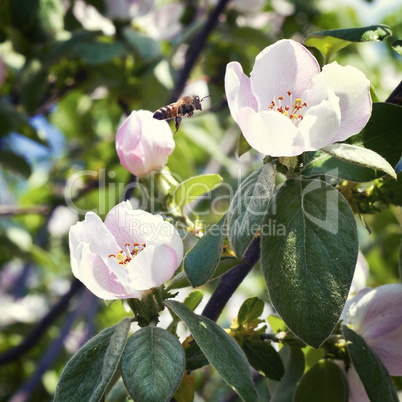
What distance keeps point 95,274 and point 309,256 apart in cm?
Answer: 24

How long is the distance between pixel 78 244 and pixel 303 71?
0.36 metres

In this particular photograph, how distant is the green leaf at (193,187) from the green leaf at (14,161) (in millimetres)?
1072

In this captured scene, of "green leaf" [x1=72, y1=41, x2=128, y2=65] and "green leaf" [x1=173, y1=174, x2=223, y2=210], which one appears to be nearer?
"green leaf" [x1=173, y1=174, x2=223, y2=210]

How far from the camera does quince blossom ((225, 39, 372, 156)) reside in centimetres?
56

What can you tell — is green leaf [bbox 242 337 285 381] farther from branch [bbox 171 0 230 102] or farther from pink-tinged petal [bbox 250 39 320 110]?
branch [bbox 171 0 230 102]

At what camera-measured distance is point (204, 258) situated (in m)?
0.58

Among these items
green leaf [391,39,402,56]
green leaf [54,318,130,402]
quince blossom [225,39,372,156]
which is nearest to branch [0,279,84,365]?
green leaf [54,318,130,402]

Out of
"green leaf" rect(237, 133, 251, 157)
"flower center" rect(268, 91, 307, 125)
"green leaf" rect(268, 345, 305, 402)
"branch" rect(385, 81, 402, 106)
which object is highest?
"branch" rect(385, 81, 402, 106)

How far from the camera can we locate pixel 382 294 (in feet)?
2.37

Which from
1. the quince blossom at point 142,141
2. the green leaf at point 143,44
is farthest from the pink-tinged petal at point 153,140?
the green leaf at point 143,44

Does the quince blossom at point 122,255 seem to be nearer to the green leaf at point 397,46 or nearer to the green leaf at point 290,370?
the green leaf at point 290,370

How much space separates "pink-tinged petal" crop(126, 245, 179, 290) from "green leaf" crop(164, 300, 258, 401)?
0.04 meters

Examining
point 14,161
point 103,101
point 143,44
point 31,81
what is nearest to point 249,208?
point 143,44

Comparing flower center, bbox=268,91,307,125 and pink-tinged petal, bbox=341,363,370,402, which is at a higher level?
flower center, bbox=268,91,307,125
